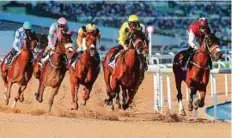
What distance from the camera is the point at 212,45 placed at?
10883 millimetres

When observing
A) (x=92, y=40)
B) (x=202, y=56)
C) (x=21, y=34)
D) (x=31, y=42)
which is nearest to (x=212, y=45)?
(x=202, y=56)

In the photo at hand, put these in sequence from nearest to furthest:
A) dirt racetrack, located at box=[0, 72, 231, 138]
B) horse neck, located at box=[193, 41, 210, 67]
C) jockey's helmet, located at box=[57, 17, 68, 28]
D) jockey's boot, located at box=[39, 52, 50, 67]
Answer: dirt racetrack, located at box=[0, 72, 231, 138], jockey's helmet, located at box=[57, 17, 68, 28], horse neck, located at box=[193, 41, 210, 67], jockey's boot, located at box=[39, 52, 50, 67]

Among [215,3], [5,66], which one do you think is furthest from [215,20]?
[5,66]

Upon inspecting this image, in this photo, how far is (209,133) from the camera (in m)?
8.27

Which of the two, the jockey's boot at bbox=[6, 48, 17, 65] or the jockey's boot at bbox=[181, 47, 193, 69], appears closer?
the jockey's boot at bbox=[181, 47, 193, 69]

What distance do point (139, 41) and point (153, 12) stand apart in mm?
25933

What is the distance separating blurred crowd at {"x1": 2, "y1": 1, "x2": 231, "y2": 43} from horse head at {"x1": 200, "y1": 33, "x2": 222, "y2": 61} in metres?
18.6

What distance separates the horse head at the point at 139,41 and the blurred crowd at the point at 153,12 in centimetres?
1893

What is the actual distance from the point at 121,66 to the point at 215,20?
2662 centimetres

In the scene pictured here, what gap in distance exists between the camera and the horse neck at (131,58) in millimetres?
10583

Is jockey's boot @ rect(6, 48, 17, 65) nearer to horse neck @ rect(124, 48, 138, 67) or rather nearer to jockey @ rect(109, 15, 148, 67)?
jockey @ rect(109, 15, 148, 67)

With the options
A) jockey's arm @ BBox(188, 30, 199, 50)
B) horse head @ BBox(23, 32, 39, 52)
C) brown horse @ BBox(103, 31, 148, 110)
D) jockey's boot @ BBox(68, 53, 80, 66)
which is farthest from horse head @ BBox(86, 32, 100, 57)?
jockey's arm @ BBox(188, 30, 199, 50)

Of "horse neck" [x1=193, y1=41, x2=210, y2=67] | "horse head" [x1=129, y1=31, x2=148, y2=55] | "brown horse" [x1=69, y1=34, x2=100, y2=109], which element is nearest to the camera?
"horse head" [x1=129, y1=31, x2=148, y2=55]

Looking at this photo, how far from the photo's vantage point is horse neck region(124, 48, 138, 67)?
1058 centimetres
